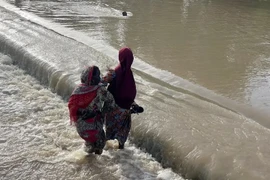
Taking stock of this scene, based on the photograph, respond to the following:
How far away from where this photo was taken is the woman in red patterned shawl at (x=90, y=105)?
394 centimetres

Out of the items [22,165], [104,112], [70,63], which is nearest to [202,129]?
[104,112]

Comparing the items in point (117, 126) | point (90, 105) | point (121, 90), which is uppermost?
point (121, 90)

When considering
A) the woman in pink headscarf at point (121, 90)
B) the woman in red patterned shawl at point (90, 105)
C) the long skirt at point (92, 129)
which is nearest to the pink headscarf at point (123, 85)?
the woman in pink headscarf at point (121, 90)

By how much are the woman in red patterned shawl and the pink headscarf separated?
0.10 metres

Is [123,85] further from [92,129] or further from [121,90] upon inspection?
[92,129]

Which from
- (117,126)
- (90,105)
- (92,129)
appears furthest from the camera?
(117,126)

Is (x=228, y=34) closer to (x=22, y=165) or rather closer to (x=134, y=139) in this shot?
(x=134, y=139)

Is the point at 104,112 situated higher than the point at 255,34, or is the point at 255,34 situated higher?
the point at 104,112

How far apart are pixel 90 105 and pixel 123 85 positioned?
436 mm

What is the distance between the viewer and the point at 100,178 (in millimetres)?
4246

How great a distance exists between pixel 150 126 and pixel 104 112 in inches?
41.6

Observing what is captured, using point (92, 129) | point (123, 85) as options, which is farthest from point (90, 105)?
→ point (123, 85)

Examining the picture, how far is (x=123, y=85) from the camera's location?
4.07 metres

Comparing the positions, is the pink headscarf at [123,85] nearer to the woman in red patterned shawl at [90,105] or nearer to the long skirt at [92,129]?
the woman in red patterned shawl at [90,105]
